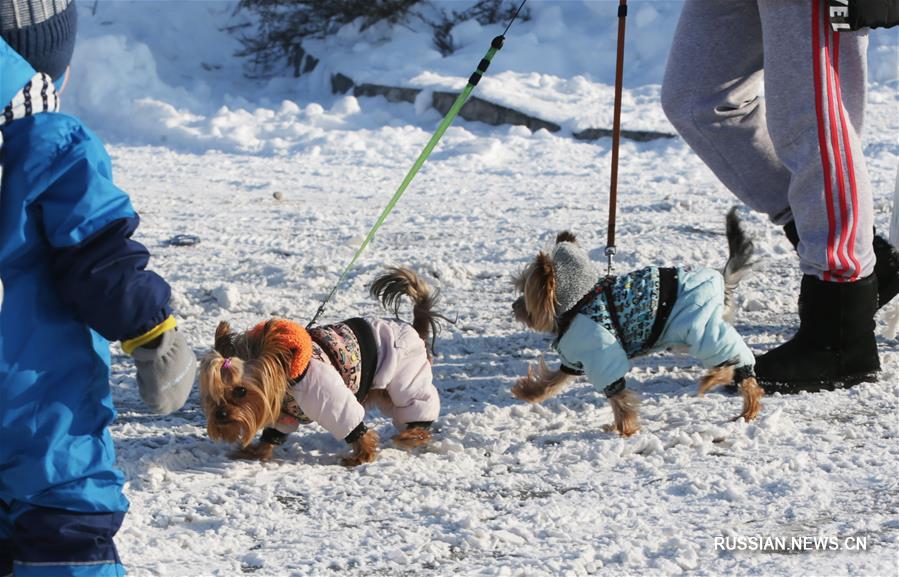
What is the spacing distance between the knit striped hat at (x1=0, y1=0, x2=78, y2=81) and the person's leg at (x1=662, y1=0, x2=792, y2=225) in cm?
229

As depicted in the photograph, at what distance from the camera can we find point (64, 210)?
2.03 meters

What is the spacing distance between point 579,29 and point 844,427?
923cm

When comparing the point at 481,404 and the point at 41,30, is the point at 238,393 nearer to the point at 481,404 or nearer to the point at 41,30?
the point at 481,404

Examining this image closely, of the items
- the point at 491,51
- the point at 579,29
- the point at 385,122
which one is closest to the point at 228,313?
the point at 491,51

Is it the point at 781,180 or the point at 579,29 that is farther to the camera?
the point at 579,29

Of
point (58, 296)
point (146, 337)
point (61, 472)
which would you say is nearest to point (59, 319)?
point (58, 296)

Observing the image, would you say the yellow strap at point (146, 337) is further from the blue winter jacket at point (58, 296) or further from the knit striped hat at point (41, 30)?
the knit striped hat at point (41, 30)

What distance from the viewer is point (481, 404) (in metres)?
3.80

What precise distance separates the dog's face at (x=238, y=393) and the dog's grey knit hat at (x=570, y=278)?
95 centimetres

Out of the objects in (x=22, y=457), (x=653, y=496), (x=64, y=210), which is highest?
(x=64, y=210)

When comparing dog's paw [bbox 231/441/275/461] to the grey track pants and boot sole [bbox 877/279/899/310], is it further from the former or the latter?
boot sole [bbox 877/279/899/310]

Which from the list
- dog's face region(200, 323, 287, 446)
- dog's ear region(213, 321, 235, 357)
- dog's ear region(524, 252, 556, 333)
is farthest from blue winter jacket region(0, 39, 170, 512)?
dog's ear region(524, 252, 556, 333)

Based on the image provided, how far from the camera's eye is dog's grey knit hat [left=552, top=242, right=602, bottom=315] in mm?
→ 3494

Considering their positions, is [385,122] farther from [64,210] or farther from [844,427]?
[64,210]
